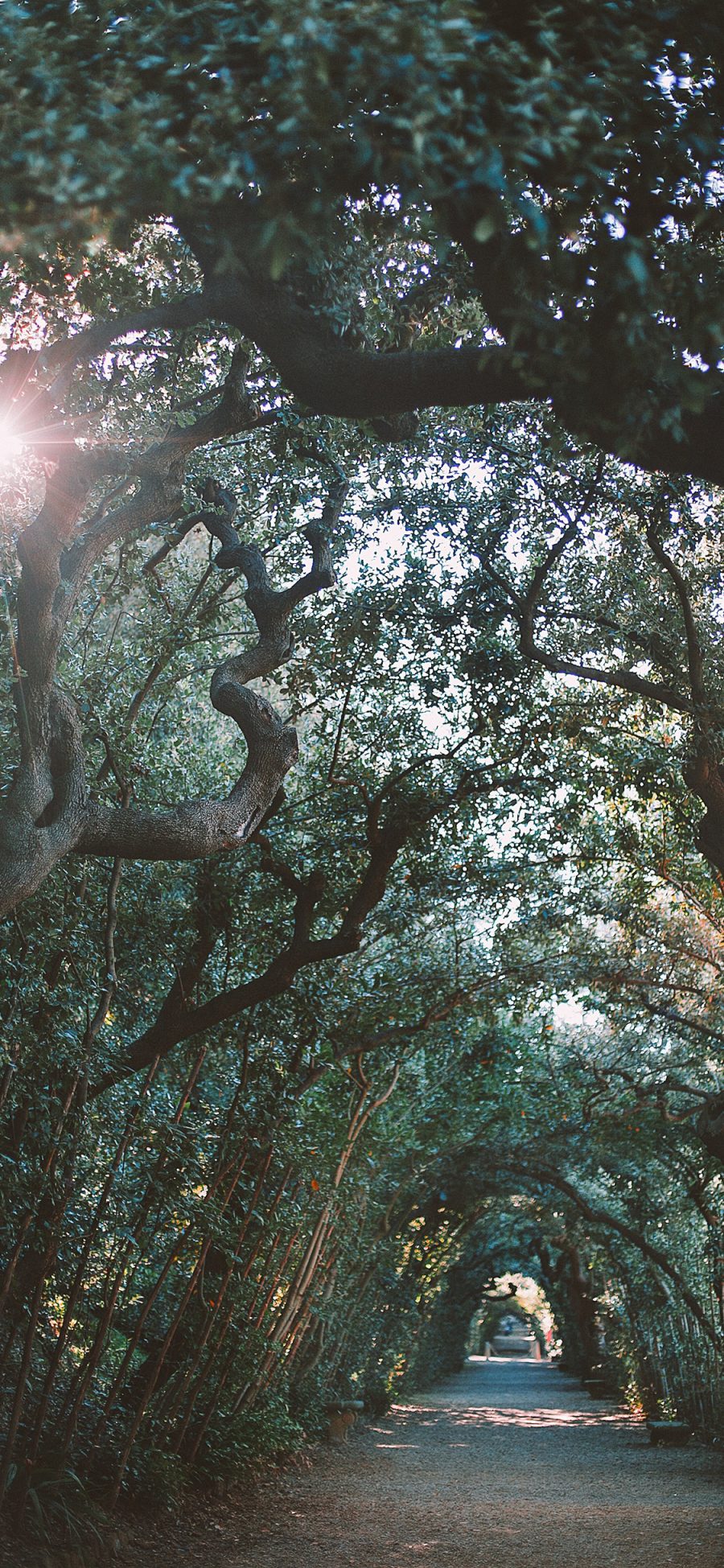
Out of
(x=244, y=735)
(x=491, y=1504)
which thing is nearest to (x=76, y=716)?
(x=244, y=735)

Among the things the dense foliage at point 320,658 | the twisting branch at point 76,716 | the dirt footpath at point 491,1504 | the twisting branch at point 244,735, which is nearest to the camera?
the dense foliage at point 320,658

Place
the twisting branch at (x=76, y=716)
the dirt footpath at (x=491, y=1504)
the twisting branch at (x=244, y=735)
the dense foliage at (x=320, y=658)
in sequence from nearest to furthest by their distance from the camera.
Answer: the dense foliage at (x=320, y=658) < the twisting branch at (x=76, y=716) < the twisting branch at (x=244, y=735) < the dirt footpath at (x=491, y=1504)

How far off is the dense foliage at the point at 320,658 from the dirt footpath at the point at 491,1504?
545 millimetres

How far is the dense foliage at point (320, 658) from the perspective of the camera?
7.88ft

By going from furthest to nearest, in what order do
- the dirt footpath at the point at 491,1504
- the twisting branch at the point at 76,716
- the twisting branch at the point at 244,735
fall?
the dirt footpath at the point at 491,1504
the twisting branch at the point at 244,735
the twisting branch at the point at 76,716

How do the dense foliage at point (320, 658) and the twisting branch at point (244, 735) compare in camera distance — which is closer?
the dense foliage at point (320, 658)

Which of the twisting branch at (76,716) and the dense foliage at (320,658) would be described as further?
the twisting branch at (76,716)

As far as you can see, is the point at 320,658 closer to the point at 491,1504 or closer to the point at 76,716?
the point at 76,716

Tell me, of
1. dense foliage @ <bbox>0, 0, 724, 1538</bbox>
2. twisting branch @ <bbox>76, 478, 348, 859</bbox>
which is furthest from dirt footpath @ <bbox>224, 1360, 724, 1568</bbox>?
twisting branch @ <bbox>76, 478, 348, 859</bbox>

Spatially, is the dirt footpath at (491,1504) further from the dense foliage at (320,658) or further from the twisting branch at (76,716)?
the twisting branch at (76,716)

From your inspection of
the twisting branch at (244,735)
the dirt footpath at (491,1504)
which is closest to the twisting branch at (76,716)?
the twisting branch at (244,735)

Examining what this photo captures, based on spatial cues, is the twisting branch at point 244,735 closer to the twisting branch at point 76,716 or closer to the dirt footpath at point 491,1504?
the twisting branch at point 76,716

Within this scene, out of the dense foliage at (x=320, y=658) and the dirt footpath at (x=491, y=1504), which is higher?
the dense foliage at (x=320, y=658)

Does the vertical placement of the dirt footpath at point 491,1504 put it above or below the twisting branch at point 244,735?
below
